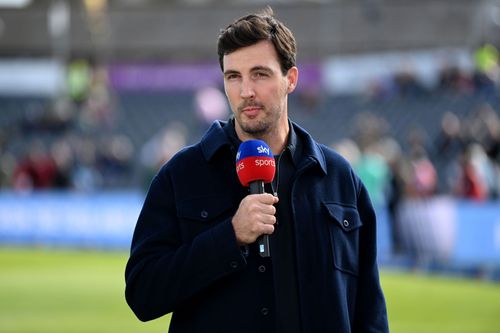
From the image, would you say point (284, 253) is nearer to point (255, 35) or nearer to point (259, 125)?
point (259, 125)

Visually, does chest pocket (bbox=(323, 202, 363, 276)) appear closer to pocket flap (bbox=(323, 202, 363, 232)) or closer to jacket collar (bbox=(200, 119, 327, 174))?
pocket flap (bbox=(323, 202, 363, 232))

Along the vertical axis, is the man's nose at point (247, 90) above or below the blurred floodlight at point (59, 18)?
below

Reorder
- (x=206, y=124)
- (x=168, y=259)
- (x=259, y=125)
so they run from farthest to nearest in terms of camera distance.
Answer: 1. (x=206, y=124)
2. (x=259, y=125)
3. (x=168, y=259)

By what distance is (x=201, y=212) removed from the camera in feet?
13.3

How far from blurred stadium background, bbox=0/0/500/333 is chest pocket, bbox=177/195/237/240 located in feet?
27.1

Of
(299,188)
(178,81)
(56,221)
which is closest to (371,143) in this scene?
(56,221)

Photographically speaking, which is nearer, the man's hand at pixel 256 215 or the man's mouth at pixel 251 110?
the man's hand at pixel 256 215

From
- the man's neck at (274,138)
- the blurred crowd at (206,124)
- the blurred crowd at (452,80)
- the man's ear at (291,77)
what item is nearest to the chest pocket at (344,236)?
the man's neck at (274,138)

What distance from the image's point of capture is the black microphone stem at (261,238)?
3.85 meters

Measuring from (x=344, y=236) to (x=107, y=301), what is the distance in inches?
446

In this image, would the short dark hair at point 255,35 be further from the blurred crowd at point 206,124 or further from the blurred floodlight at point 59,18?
the blurred floodlight at point 59,18

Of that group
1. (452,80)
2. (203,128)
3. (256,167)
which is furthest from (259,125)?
(203,128)

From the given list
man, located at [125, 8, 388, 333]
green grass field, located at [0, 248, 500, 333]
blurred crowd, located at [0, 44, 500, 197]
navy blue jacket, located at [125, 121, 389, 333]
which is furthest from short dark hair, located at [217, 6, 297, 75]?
blurred crowd, located at [0, 44, 500, 197]

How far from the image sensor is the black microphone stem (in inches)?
152
